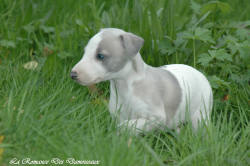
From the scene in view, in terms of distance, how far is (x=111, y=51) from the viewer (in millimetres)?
2670

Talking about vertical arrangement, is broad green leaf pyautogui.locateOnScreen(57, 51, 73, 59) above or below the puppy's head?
below

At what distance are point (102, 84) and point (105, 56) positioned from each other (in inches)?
41.8

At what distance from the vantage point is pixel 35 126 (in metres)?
2.55

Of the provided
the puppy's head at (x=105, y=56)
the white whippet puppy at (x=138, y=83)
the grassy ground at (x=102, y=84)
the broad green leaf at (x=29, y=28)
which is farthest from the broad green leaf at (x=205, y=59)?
the broad green leaf at (x=29, y=28)

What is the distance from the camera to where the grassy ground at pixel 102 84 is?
97.7 inches

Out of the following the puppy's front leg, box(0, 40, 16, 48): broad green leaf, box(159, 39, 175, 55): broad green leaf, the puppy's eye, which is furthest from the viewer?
box(0, 40, 16, 48): broad green leaf

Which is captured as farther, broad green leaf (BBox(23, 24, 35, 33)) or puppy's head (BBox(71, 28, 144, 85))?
broad green leaf (BBox(23, 24, 35, 33))

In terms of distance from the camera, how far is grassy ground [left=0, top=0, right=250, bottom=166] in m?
2.48

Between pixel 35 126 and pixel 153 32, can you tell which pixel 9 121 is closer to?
pixel 35 126

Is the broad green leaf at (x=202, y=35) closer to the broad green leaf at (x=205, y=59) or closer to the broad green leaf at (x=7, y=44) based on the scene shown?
the broad green leaf at (x=205, y=59)

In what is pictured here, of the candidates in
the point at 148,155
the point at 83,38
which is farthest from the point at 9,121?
the point at 83,38

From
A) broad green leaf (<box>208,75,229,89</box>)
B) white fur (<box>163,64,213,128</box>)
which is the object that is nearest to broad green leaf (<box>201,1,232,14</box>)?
broad green leaf (<box>208,75,229,89</box>)

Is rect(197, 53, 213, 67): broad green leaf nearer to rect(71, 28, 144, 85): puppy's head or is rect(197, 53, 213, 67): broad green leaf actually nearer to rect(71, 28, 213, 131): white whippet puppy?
rect(71, 28, 213, 131): white whippet puppy

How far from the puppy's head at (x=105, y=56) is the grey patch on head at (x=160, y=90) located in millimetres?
219
